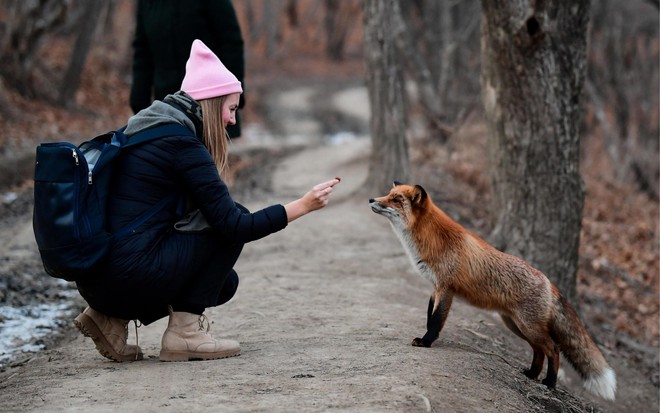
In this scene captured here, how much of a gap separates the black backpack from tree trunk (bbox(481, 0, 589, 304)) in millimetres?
4487

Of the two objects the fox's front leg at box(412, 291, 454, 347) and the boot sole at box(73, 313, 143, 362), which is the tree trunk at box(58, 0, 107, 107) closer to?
the boot sole at box(73, 313, 143, 362)

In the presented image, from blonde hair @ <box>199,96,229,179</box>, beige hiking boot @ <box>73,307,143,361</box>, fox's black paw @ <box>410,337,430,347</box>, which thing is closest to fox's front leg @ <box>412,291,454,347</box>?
fox's black paw @ <box>410,337,430,347</box>

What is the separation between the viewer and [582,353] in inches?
220

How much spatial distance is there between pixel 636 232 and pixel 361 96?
1891 cm

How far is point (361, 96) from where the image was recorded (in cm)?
3275

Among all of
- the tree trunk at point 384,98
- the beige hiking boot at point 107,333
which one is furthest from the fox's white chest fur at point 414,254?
the tree trunk at point 384,98

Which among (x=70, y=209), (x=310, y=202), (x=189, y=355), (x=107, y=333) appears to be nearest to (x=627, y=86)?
(x=310, y=202)

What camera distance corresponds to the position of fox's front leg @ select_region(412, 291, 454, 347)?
5344 mm

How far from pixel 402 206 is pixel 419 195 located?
17 cm

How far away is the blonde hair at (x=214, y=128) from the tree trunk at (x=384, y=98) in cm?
689

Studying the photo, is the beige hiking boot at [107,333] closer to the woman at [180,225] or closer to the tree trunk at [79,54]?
the woman at [180,225]

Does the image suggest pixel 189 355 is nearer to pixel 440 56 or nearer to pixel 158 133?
pixel 158 133

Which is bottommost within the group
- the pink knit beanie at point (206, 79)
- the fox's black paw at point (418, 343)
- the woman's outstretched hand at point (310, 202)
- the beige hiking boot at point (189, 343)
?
the fox's black paw at point (418, 343)

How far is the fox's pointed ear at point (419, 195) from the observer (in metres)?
5.43
